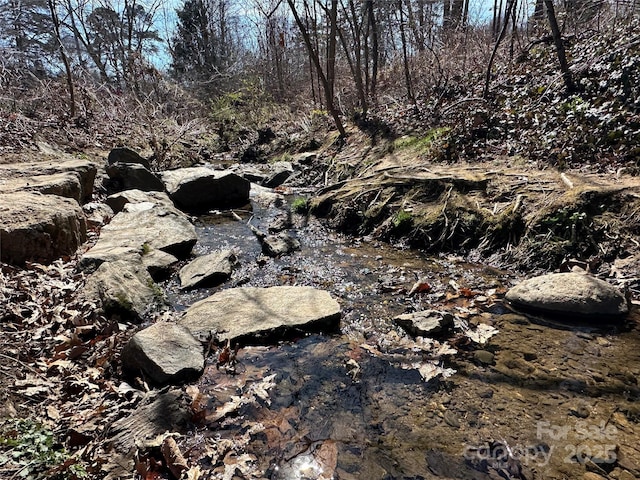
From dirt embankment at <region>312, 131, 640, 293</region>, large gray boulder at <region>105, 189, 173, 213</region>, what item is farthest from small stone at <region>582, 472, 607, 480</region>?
large gray boulder at <region>105, 189, 173, 213</region>

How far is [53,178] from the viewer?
7.02 meters

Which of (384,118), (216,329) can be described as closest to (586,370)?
(216,329)

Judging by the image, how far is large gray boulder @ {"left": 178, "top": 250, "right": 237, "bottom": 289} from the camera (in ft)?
18.8

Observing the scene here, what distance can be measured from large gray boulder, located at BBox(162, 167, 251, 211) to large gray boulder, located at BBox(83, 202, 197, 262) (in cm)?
215

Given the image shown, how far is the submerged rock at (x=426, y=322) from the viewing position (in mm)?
4098

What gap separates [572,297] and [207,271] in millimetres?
4572

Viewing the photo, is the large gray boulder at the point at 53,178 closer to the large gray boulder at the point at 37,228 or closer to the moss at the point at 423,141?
the large gray boulder at the point at 37,228

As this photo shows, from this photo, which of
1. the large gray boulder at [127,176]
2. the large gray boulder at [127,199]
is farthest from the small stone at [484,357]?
the large gray boulder at [127,176]

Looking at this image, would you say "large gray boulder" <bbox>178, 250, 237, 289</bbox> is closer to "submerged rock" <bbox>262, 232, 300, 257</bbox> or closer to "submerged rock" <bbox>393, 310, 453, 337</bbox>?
"submerged rock" <bbox>262, 232, 300, 257</bbox>

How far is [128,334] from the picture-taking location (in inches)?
166

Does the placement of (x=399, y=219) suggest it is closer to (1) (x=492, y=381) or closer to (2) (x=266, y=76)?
(1) (x=492, y=381)

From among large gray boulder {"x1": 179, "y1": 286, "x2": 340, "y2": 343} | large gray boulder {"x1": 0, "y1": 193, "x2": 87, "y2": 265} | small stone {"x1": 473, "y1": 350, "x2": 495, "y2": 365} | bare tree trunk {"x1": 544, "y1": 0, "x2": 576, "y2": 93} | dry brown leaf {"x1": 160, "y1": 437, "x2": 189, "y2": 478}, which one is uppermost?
bare tree trunk {"x1": 544, "y1": 0, "x2": 576, "y2": 93}

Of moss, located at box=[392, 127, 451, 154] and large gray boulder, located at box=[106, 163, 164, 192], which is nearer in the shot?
moss, located at box=[392, 127, 451, 154]

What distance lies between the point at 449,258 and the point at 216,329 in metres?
3.62
